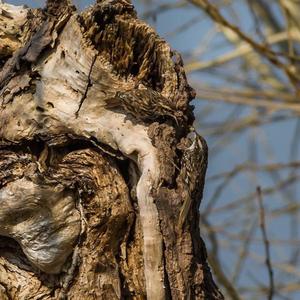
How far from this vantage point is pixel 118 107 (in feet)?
4.50

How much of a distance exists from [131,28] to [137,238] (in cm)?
37

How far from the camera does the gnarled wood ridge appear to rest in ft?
4.21

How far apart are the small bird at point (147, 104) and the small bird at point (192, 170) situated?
0.05m

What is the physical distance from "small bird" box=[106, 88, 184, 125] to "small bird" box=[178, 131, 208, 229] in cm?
5

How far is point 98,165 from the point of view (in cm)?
135

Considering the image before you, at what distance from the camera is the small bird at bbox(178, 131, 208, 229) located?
1.28 metres

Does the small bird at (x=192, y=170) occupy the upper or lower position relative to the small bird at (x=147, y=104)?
lower

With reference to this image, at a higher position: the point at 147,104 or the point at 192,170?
the point at 147,104

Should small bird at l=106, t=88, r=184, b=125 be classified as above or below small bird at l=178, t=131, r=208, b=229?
above

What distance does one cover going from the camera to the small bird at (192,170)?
4.21 ft

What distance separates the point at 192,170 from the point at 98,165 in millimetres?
165

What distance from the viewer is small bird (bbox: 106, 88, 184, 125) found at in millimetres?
1331

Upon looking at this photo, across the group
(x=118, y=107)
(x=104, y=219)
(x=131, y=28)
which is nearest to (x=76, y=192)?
(x=104, y=219)

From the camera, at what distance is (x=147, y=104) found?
1331 millimetres
